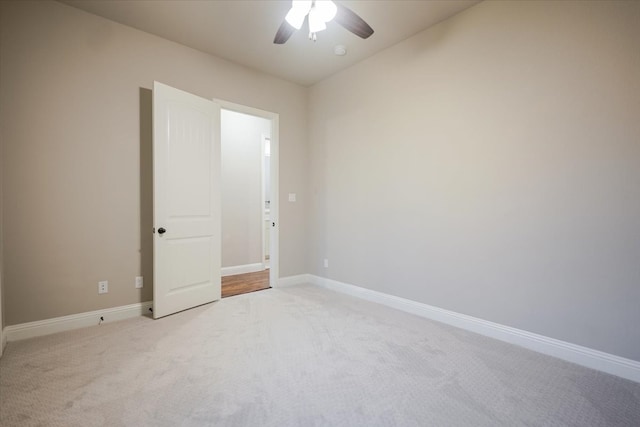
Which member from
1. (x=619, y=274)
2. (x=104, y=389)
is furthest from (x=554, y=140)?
(x=104, y=389)

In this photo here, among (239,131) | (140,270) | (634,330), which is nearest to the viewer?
(634,330)

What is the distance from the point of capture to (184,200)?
313 centimetres

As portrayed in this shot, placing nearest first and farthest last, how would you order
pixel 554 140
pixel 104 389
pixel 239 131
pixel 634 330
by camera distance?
1. pixel 104 389
2. pixel 634 330
3. pixel 554 140
4. pixel 239 131

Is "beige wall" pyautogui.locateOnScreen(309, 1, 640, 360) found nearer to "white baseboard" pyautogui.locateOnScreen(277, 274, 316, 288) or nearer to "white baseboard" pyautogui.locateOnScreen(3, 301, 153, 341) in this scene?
"white baseboard" pyautogui.locateOnScreen(277, 274, 316, 288)

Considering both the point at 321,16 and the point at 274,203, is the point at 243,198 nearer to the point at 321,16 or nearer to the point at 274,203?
the point at 274,203

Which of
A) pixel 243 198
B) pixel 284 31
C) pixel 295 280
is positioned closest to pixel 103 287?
pixel 295 280

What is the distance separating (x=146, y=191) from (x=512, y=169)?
350cm

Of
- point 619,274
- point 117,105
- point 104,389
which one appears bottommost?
point 104,389

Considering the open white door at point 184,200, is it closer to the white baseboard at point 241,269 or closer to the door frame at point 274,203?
the door frame at point 274,203

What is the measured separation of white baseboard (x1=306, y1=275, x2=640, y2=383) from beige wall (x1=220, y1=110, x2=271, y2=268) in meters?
2.53

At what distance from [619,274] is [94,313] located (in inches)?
168

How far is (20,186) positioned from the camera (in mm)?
2453

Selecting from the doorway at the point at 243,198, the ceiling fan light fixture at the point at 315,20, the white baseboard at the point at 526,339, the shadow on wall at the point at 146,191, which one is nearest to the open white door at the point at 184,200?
the shadow on wall at the point at 146,191

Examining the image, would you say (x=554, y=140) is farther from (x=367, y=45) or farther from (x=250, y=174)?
(x=250, y=174)
